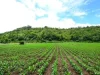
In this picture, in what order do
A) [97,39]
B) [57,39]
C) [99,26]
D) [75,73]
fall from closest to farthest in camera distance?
[75,73] → [97,39] → [57,39] → [99,26]

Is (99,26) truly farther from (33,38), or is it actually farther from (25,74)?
(25,74)

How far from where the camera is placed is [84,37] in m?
148

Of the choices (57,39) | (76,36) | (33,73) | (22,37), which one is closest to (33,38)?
(22,37)

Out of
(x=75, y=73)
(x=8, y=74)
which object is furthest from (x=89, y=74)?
(x=8, y=74)

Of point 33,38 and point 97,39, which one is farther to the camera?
point 33,38

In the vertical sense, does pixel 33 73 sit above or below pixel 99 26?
below

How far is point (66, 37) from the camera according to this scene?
160125 millimetres

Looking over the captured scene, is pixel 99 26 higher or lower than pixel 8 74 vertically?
higher

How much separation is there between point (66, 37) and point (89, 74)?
5745 inches

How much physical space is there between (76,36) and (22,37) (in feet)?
157

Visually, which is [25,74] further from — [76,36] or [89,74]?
[76,36]

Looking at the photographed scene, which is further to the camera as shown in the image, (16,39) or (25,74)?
A: (16,39)

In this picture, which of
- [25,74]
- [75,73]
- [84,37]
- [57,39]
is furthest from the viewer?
[57,39]

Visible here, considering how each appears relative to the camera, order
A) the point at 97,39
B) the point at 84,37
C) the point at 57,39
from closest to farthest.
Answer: the point at 97,39
the point at 84,37
the point at 57,39
